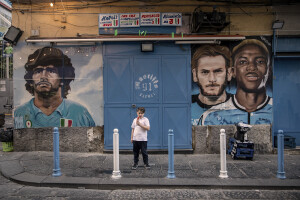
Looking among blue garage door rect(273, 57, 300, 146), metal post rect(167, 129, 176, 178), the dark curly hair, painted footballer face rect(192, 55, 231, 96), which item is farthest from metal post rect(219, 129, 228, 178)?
the dark curly hair

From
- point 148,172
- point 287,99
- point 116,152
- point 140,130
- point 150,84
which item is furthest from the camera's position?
point 287,99

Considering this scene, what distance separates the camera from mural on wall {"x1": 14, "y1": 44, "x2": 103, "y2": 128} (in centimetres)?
918

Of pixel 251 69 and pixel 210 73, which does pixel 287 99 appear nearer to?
pixel 251 69

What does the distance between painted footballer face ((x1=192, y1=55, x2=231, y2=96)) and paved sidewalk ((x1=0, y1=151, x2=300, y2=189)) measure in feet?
7.52

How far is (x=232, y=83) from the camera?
29.9ft

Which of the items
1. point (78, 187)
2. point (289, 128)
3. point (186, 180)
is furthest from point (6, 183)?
point (289, 128)

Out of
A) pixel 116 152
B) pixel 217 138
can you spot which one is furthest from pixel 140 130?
pixel 217 138

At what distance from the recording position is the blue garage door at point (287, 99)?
9375 mm

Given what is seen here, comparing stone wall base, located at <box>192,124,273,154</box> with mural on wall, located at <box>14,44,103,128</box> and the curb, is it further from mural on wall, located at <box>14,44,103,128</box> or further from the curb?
mural on wall, located at <box>14,44,103,128</box>

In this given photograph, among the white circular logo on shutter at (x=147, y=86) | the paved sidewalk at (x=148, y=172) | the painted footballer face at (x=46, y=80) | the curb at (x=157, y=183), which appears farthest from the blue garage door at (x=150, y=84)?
the curb at (x=157, y=183)

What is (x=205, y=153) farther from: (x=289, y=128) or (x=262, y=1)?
(x=262, y=1)

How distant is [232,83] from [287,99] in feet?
6.77

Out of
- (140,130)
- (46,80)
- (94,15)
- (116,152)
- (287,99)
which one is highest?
(94,15)

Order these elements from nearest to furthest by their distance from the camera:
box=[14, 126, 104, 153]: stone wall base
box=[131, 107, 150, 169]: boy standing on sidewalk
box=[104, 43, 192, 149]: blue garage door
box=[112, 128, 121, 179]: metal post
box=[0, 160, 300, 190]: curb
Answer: box=[0, 160, 300, 190]: curb
box=[112, 128, 121, 179]: metal post
box=[131, 107, 150, 169]: boy standing on sidewalk
box=[104, 43, 192, 149]: blue garage door
box=[14, 126, 104, 153]: stone wall base
